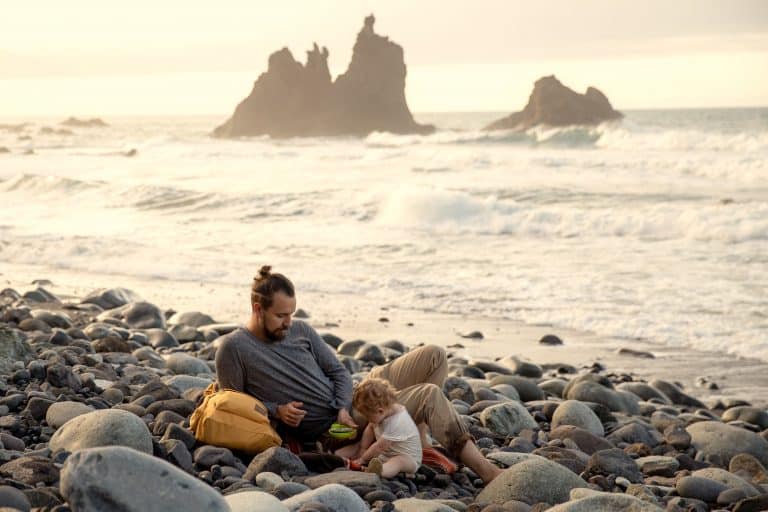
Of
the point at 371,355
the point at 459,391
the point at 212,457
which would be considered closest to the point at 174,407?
the point at 212,457

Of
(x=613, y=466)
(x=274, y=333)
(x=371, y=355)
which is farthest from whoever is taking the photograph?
(x=371, y=355)

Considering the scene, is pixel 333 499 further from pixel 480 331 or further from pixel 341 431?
pixel 480 331

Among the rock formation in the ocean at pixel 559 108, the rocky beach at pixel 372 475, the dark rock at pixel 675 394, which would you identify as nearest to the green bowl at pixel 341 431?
the rocky beach at pixel 372 475

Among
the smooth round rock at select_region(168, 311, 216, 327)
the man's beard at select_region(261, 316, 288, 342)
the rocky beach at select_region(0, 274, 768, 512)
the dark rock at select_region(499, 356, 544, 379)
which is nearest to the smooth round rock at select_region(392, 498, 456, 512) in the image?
the rocky beach at select_region(0, 274, 768, 512)

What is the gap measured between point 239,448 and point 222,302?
287 inches

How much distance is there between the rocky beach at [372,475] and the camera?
3.90 meters

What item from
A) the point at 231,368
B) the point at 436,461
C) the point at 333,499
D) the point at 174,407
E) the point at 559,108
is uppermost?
the point at 559,108

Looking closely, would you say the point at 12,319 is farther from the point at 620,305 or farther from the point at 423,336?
the point at 620,305

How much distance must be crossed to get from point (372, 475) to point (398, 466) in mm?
225

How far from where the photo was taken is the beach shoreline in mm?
8898

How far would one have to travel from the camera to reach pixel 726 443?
640 cm

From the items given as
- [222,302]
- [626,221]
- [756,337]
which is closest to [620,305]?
[756,337]

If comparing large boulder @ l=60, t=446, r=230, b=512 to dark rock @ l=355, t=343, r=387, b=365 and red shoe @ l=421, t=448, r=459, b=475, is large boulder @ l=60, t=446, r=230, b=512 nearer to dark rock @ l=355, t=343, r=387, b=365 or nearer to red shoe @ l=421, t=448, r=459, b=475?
red shoe @ l=421, t=448, r=459, b=475

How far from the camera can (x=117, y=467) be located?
3201 mm
